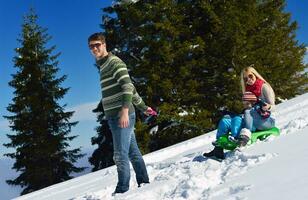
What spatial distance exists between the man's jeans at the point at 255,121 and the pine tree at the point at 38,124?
1886cm

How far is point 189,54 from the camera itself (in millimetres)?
25188

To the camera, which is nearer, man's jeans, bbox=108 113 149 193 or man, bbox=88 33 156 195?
man, bbox=88 33 156 195

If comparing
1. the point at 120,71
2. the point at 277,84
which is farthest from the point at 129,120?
the point at 277,84

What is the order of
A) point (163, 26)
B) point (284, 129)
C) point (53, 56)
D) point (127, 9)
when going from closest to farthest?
1. point (284, 129)
2. point (163, 26)
3. point (127, 9)
4. point (53, 56)

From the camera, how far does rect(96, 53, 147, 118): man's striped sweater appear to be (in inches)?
235

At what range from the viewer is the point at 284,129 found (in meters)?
8.02

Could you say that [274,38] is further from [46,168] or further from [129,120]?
[129,120]

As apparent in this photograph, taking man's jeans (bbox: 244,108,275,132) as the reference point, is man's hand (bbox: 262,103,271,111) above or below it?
above

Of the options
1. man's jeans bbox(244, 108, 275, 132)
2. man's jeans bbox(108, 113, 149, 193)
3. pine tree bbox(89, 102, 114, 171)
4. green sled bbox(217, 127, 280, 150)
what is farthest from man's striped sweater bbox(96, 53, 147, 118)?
pine tree bbox(89, 102, 114, 171)

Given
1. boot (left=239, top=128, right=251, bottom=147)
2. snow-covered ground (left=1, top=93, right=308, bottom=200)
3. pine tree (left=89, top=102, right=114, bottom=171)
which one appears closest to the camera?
snow-covered ground (left=1, top=93, right=308, bottom=200)

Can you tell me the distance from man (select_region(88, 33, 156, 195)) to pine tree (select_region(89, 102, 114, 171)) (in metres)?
20.9

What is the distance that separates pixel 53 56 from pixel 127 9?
18.6ft

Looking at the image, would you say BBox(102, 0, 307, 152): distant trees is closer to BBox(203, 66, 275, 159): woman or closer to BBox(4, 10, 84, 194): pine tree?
BBox(4, 10, 84, 194): pine tree

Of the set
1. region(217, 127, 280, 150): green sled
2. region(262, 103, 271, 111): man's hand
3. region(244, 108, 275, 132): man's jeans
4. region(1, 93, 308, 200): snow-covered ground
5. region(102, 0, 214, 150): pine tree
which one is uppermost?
region(102, 0, 214, 150): pine tree
